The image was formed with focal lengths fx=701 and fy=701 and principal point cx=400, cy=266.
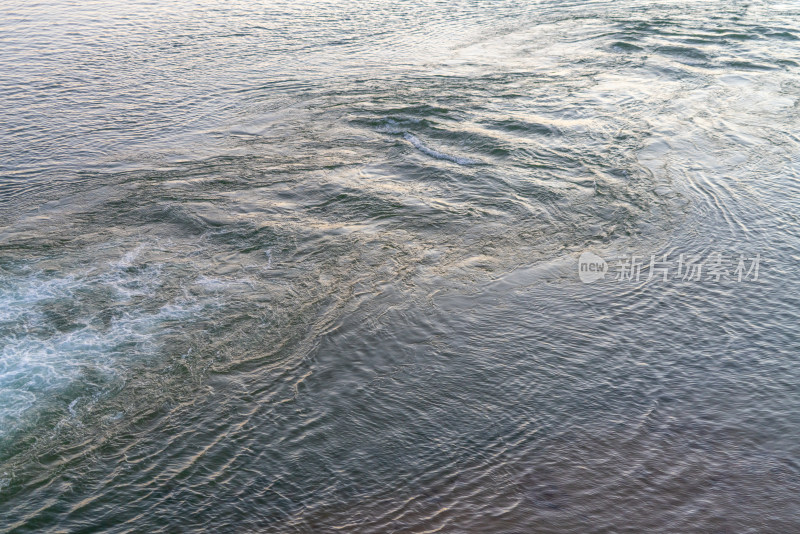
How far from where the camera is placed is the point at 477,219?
10.3 m

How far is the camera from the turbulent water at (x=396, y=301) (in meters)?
6.11

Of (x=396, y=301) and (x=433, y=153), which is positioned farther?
(x=433, y=153)

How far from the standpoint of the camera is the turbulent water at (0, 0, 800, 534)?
611cm

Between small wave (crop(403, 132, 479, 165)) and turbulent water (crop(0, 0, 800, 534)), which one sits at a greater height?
small wave (crop(403, 132, 479, 165))

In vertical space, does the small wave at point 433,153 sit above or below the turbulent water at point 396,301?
above

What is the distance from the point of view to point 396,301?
8461 mm

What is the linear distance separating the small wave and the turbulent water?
1.6 inches

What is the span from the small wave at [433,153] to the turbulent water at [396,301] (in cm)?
4

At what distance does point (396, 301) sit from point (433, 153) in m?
4.61

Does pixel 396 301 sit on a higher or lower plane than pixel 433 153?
lower

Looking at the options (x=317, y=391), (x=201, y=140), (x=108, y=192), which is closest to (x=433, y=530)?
(x=317, y=391)

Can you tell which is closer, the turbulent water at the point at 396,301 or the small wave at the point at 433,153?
the turbulent water at the point at 396,301

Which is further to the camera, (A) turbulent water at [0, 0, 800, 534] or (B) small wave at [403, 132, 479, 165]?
(B) small wave at [403, 132, 479, 165]

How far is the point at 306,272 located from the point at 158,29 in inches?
540
